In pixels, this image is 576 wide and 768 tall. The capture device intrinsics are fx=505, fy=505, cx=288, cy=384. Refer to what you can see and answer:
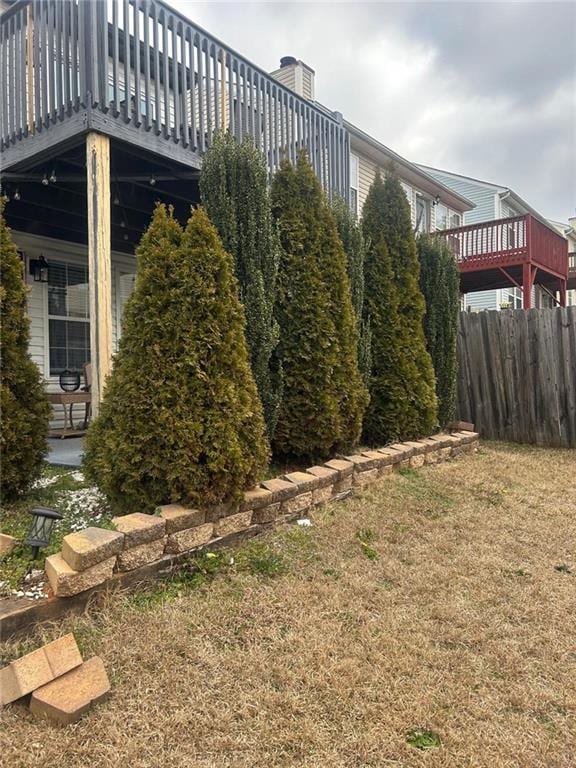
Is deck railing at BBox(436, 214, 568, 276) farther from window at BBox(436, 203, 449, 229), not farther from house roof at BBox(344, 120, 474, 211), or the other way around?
window at BBox(436, 203, 449, 229)

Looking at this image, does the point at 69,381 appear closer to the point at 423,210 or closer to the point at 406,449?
the point at 406,449

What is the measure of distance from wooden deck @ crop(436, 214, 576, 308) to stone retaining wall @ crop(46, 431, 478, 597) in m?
8.94

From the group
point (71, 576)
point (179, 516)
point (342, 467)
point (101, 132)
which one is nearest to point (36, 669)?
point (71, 576)

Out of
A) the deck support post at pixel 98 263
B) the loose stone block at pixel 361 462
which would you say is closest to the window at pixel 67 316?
the deck support post at pixel 98 263

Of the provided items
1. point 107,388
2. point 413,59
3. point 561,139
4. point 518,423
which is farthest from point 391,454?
point 561,139

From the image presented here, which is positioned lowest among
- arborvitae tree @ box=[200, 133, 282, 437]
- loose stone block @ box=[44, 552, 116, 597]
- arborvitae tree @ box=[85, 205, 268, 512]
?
loose stone block @ box=[44, 552, 116, 597]

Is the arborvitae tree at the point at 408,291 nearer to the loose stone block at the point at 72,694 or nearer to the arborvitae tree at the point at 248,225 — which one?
the arborvitae tree at the point at 248,225

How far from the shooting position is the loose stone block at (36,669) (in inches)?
63.1

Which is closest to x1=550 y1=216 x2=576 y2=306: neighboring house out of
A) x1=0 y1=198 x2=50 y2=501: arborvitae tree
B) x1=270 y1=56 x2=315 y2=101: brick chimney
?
A: x1=270 y1=56 x2=315 y2=101: brick chimney

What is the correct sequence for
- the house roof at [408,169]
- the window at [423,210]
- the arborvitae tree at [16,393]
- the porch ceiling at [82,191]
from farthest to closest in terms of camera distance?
1. the window at [423,210]
2. the house roof at [408,169]
3. the porch ceiling at [82,191]
4. the arborvitae tree at [16,393]

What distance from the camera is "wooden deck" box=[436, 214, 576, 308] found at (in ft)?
39.1

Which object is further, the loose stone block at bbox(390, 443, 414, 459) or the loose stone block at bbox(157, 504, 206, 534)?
the loose stone block at bbox(390, 443, 414, 459)

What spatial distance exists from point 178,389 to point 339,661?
59.4 inches

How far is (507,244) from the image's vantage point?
12648 millimetres
